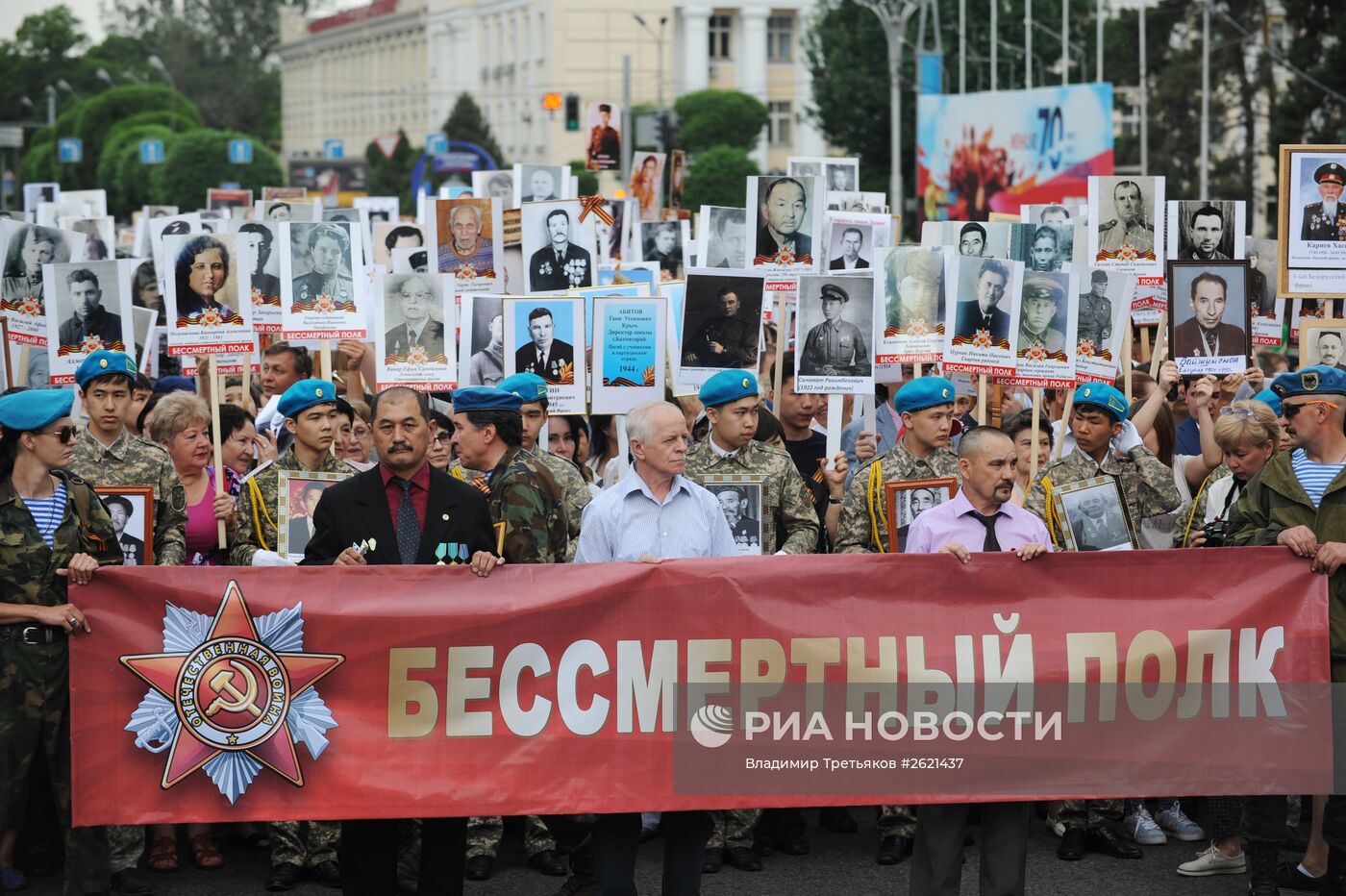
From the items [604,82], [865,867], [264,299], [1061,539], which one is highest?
[604,82]

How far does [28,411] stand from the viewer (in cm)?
660

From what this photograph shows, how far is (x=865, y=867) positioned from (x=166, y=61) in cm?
11886

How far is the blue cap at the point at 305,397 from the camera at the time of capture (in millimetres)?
7898

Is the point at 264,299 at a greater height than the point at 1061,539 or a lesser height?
greater

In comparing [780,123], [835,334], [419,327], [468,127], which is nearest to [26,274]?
[419,327]

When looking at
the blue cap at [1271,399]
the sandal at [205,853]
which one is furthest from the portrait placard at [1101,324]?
the sandal at [205,853]

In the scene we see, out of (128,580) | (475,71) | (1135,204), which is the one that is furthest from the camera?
(475,71)

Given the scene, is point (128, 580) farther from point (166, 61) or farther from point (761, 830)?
point (166, 61)

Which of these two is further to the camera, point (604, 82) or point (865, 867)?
point (604, 82)

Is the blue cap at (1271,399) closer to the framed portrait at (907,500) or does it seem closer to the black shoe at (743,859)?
the framed portrait at (907,500)

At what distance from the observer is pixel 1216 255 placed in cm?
1148

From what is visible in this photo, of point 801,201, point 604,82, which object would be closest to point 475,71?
point 604,82

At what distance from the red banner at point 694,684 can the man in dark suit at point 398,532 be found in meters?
0.11

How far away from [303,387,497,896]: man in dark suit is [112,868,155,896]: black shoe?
1.06 metres
